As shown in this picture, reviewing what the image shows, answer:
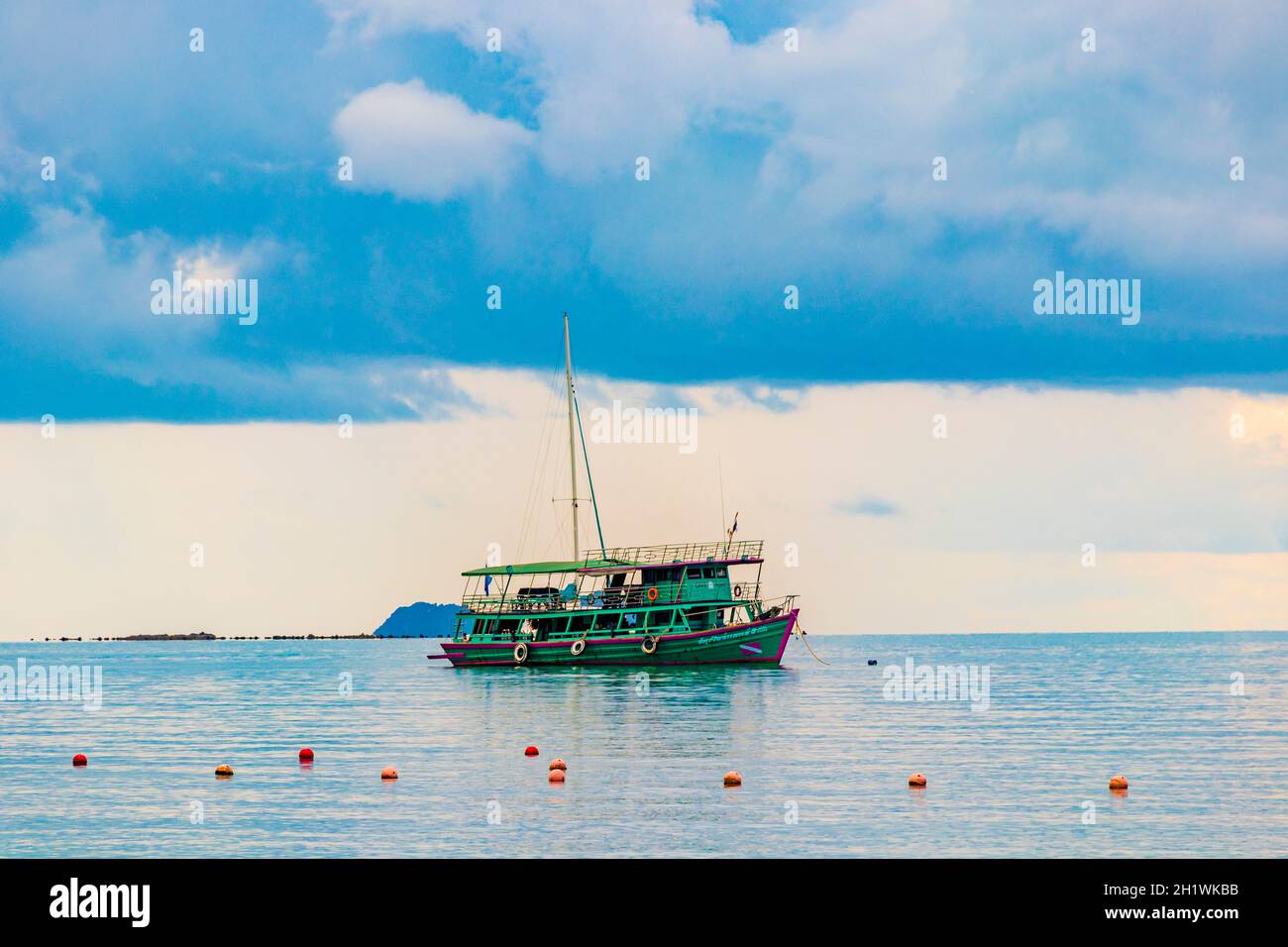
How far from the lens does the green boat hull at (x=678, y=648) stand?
92.7 m

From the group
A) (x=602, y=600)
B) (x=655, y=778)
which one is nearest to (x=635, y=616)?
(x=602, y=600)

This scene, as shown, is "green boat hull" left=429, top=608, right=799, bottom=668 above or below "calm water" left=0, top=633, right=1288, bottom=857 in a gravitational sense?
above

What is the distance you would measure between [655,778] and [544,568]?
58.6 m

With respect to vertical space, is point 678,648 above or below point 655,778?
above

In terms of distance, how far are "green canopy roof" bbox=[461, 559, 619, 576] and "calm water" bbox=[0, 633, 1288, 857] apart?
19.1 meters

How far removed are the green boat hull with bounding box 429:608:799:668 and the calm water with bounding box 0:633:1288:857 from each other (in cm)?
1513

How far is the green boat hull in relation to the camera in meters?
92.7

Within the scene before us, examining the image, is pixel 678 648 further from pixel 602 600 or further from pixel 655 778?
pixel 655 778

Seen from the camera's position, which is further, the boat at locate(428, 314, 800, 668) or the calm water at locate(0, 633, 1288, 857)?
the boat at locate(428, 314, 800, 668)

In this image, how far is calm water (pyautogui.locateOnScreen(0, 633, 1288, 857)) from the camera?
30.0 metres

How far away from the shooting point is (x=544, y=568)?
9750 cm
